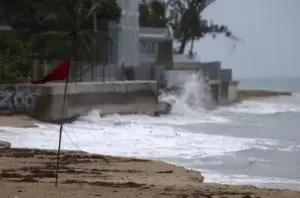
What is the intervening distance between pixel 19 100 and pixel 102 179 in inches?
810

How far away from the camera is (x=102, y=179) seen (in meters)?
17.7

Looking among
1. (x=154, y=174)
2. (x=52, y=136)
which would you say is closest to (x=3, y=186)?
(x=154, y=174)

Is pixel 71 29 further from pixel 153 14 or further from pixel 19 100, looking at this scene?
pixel 153 14

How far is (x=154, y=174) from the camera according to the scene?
19.4m

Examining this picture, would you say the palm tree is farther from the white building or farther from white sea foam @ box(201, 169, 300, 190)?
white sea foam @ box(201, 169, 300, 190)

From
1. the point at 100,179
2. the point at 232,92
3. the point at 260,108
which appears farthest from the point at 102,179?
the point at 232,92

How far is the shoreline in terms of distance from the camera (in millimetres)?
15000

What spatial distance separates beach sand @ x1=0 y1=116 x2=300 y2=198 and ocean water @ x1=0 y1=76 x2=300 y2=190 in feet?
5.49

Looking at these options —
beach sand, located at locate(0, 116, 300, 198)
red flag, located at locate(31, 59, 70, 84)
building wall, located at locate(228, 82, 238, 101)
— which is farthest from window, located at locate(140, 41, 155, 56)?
red flag, located at locate(31, 59, 70, 84)

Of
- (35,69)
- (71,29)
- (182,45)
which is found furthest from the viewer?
(182,45)

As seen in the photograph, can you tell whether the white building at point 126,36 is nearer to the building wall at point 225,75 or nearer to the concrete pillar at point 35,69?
the concrete pillar at point 35,69

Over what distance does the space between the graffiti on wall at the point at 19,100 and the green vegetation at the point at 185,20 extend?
42462 mm

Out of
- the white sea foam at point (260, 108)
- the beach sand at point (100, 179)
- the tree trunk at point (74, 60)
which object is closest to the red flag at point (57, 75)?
the beach sand at point (100, 179)

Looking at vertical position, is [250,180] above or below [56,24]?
below
